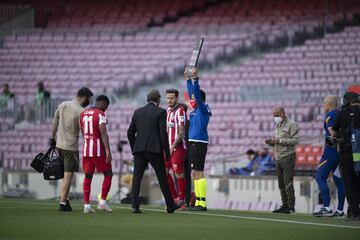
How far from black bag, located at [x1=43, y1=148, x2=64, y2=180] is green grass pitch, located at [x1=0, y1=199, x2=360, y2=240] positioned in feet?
1.88

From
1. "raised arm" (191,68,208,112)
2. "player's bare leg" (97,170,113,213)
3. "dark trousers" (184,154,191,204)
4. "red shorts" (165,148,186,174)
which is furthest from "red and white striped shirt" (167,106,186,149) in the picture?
"player's bare leg" (97,170,113,213)

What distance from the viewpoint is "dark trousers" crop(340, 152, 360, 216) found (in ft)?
59.7

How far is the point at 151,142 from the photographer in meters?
18.0

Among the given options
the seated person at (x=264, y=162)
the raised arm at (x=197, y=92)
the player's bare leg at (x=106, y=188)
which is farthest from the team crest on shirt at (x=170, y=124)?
the seated person at (x=264, y=162)

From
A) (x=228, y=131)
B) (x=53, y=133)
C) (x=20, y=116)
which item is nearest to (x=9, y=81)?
(x=20, y=116)

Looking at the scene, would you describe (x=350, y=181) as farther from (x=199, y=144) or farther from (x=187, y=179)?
(x=187, y=179)

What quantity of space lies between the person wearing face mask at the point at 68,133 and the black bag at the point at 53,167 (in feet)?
0.27

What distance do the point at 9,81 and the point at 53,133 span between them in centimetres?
2337

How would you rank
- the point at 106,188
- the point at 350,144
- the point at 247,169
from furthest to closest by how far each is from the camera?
the point at 247,169
the point at 106,188
the point at 350,144

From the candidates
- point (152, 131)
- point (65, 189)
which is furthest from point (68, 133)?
point (152, 131)

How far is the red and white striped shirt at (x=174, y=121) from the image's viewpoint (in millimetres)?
19328

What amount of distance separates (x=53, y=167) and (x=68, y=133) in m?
0.60

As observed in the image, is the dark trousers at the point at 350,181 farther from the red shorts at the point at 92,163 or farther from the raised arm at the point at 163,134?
the red shorts at the point at 92,163

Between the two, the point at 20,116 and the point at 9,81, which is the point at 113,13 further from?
the point at 20,116
